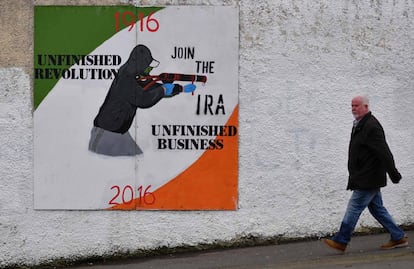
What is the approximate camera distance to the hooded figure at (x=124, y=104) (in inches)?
313

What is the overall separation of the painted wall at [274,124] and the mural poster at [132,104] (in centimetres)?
14

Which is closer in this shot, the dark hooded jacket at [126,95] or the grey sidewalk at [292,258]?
the grey sidewalk at [292,258]

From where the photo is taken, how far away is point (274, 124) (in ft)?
26.4

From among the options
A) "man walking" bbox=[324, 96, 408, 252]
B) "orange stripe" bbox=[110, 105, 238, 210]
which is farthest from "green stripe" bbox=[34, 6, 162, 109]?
"man walking" bbox=[324, 96, 408, 252]

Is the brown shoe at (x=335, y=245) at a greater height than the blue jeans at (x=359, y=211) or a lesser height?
lesser

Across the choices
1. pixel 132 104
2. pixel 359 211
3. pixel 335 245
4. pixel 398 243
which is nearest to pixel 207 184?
pixel 132 104

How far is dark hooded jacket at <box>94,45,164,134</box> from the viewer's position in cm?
795

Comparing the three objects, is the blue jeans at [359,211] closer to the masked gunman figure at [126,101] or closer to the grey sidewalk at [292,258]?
the grey sidewalk at [292,258]

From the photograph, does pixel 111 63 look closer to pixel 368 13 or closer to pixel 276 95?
pixel 276 95

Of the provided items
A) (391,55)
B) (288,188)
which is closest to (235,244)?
(288,188)

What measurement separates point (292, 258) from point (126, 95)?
2.60 metres

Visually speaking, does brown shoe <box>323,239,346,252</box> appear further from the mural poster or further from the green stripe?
the green stripe

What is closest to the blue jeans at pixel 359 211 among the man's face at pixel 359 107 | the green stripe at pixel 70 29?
the man's face at pixel 359 107

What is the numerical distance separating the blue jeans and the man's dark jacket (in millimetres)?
113
